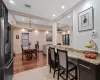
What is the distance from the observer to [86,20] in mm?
2482

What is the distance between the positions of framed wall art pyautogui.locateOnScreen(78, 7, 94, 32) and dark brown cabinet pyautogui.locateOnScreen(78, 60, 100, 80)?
1.24m

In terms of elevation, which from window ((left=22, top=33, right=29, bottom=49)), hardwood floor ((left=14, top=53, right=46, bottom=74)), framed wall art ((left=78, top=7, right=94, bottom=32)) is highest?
framed wall art ((left=78, top=7, right=94, bottom=32))

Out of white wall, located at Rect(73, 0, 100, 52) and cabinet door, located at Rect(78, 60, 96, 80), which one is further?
white wall, located at Rect(73, 0, 100, 52)

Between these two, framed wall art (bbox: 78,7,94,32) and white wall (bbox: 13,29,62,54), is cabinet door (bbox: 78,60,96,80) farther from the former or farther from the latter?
white wall (bbox: 13,29,62,54)

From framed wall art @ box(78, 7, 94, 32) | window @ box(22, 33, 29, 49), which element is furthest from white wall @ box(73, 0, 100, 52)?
window @ box(22, 33, 29, 49)

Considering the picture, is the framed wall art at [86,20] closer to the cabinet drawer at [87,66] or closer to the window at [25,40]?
the cabinet drawer at [87,66]

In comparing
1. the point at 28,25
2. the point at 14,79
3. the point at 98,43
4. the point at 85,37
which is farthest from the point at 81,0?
the point at 28,25

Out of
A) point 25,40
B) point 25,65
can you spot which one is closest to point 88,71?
point 25,65

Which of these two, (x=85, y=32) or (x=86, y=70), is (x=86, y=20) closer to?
(x=85, y=32)

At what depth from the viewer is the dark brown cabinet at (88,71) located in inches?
58.2

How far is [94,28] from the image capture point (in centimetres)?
222

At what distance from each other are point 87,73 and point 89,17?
5.65 feet

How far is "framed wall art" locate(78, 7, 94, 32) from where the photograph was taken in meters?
2.30

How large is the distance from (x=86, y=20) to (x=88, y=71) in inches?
66.0
